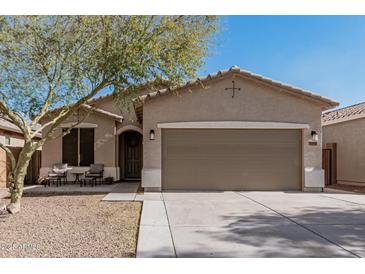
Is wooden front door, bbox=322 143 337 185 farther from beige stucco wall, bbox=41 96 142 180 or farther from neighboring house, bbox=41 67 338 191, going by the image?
beige stucco wall, bbox=41 96 142 180

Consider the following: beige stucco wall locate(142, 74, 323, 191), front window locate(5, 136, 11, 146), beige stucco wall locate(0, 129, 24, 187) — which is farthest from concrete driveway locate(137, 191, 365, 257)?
front window locate(5, 136, 11, 146)

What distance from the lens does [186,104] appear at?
12.4 meters

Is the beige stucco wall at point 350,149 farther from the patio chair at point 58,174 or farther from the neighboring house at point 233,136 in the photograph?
the patio chair at point 58,174

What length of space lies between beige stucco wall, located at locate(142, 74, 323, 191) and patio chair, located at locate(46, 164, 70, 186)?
4825 mm

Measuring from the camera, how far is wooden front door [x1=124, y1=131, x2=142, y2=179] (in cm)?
1736

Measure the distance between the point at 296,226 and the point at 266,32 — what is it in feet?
24.0

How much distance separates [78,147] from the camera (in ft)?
50.0

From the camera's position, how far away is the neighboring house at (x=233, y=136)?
12289 mm

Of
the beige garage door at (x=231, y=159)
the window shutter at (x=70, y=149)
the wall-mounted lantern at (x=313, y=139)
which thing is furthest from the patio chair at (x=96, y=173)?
the wall-mounted lantern at (x=313, y=139)

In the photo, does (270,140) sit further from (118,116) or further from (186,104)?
(118,116)

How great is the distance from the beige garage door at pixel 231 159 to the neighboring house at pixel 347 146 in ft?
15.3
